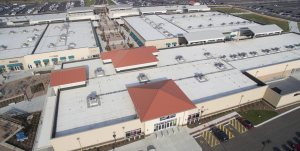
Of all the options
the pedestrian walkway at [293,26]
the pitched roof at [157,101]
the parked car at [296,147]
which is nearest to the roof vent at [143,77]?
the pitched roof at [157,101]

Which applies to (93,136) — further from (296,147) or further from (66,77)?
(296,147)

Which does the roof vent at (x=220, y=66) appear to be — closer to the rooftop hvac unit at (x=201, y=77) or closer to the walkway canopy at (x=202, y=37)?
the rooftop hvac unit at (x=201, y=77)

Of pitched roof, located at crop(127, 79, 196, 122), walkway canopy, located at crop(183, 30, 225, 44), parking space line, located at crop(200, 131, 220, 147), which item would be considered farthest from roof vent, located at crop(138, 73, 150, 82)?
walkway canopy, located at crop(183, 30, 225, 44)

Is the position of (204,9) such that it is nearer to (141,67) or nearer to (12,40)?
(141,67)

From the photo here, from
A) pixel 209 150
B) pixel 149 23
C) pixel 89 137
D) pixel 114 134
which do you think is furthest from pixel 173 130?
pixel 149 23

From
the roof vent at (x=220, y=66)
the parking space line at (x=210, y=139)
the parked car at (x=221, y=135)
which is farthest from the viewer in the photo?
the roof vent at (x=220, y=66)

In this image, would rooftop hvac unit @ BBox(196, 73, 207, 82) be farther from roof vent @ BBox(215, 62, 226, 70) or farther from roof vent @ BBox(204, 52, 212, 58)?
roof vent @ BBox(204, 52, 212, 58)

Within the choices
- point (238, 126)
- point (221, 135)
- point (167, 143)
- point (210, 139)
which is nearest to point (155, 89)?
point (167, 143)
